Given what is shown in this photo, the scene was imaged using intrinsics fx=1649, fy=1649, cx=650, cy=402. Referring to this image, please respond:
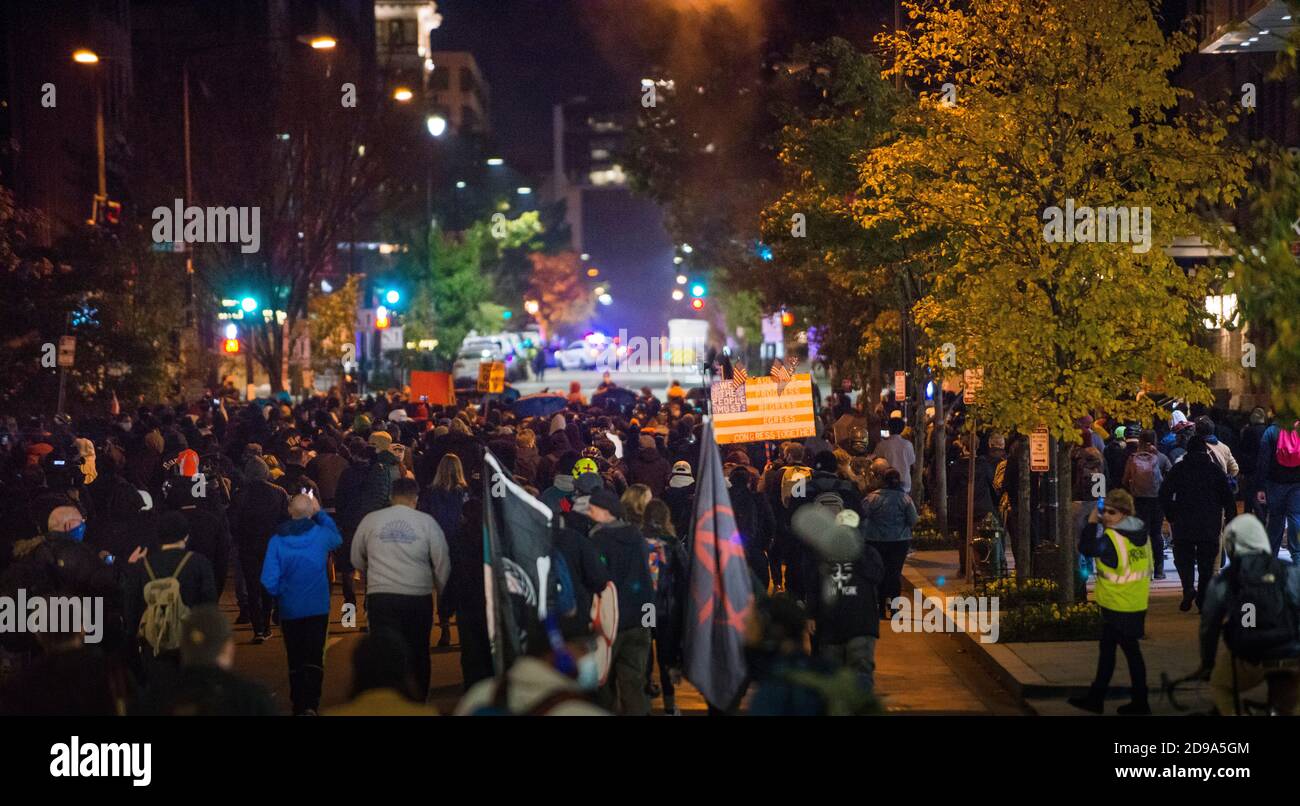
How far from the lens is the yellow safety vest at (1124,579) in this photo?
11102 millimetres

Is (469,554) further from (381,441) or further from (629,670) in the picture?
(381,441)

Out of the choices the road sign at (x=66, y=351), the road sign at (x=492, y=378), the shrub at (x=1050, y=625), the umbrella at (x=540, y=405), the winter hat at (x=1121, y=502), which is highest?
the road sign at (x=66, y=351)

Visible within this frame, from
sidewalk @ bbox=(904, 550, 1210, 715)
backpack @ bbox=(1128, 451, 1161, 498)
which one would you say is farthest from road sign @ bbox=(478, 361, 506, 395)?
sidewalk @ bbox=(904, 550, 1210, 715)

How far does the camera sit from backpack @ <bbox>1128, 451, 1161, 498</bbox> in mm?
17328

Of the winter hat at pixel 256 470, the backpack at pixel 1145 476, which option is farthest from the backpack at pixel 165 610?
the backpack at pixel 1145 476

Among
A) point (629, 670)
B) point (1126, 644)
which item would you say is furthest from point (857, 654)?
point (1126, 644)

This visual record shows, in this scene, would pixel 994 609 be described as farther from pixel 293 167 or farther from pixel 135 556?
pixel 293 167

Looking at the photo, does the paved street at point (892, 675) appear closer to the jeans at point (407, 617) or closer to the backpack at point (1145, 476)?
the jeans at point (407, 617)

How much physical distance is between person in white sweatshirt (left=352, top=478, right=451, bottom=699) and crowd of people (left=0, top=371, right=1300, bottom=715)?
0.02 meters

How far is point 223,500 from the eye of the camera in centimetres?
1598

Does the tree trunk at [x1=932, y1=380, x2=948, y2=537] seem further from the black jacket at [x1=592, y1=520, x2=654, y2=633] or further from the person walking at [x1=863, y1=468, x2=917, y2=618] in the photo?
the black jacket at [x1=592, y1=520, x2=654, y2=633]

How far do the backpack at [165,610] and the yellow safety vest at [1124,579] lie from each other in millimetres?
6101

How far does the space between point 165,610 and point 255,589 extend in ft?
15.9
